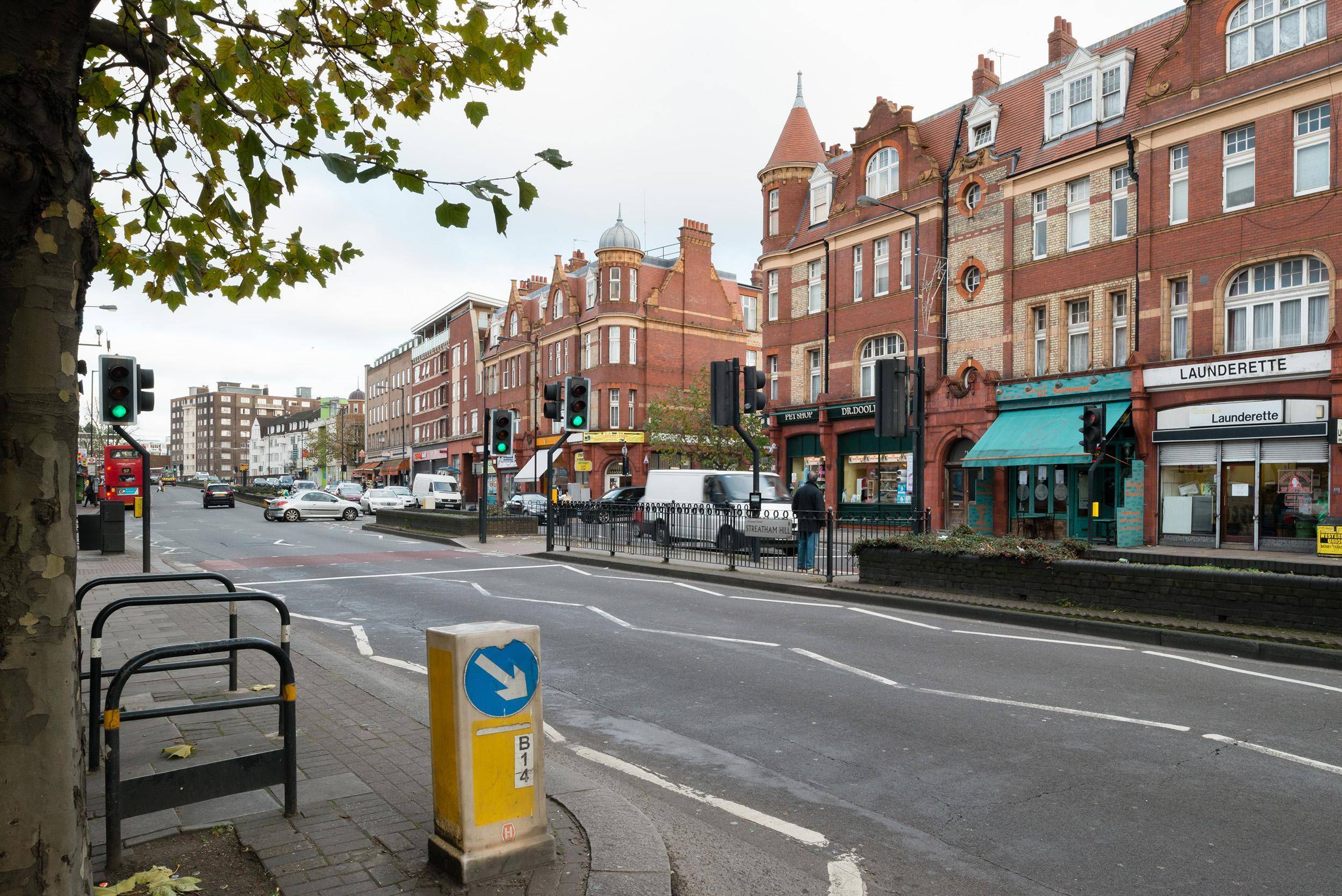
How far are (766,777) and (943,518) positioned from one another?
2486cm

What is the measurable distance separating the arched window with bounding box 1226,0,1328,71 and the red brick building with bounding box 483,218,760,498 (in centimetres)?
2875

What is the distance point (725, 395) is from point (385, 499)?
37328 millimetres

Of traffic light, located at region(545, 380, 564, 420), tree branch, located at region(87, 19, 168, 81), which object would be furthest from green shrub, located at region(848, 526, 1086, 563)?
tree branch, located at region(87, 19, 168, 81)

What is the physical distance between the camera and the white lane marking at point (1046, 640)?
30.4 ft

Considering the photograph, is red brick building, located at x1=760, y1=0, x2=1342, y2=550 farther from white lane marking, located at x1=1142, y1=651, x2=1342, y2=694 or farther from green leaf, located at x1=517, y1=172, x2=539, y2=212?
green leaf, located at x1=517, y1=172, x2=539, y2=212

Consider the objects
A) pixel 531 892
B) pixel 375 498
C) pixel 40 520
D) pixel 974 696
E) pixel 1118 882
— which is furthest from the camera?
pixel 375 498

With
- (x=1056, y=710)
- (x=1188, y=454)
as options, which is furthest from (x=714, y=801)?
(x=1188, y=454)

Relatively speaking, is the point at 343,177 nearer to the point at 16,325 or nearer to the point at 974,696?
the point at 16,325

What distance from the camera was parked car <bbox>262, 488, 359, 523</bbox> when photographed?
38312 mm

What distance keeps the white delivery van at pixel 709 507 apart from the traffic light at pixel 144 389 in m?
9.42

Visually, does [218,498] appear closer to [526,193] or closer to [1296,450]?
→ [1296,450]

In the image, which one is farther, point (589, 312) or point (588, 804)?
point (589, 312)

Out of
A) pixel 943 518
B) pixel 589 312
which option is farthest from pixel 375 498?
pixel 943 518

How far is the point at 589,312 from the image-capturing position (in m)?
53.2
